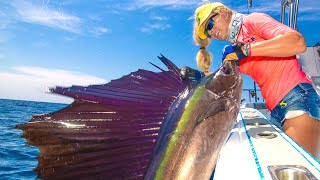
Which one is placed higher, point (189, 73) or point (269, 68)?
point (269, 68)

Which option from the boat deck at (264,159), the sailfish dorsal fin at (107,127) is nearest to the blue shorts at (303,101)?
the boat deck at (264,159)

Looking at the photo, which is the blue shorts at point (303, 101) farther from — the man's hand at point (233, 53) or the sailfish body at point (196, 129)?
the sailfish body at point (196, 129)

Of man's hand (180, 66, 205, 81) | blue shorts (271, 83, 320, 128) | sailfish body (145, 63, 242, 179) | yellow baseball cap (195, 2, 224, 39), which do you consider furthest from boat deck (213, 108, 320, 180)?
yellow baseball cap (195, 2, 224, 39)

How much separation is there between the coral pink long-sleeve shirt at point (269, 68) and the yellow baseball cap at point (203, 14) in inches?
11.9

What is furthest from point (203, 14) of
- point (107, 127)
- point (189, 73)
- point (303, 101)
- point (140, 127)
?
point (107, 127)

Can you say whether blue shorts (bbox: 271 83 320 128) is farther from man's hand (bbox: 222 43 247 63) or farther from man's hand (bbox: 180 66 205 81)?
man's hand (bbox: 180 66 205 81)

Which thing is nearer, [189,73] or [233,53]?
[189,73]

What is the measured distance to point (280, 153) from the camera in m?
1.72

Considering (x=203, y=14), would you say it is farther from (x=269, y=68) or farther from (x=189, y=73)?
(x=189, y=73)

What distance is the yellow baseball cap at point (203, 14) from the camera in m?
2.40

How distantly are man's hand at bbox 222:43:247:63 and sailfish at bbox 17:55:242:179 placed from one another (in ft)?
0.73

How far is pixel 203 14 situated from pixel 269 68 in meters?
0.73

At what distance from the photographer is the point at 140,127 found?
155 cm

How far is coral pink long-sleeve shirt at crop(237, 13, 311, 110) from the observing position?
7.59 ft
